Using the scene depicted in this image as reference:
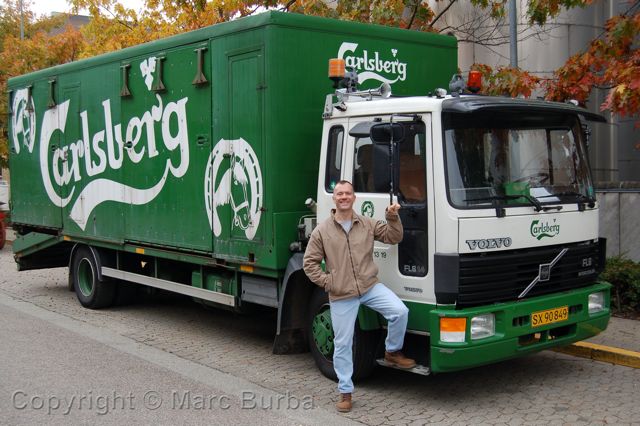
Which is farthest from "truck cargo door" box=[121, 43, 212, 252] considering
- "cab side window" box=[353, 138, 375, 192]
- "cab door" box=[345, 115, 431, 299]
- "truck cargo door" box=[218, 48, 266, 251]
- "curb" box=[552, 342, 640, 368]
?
"curb" box=[552, 342, 640, 368]

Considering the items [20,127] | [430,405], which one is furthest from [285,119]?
[20,127]

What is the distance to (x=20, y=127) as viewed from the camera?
11617mm

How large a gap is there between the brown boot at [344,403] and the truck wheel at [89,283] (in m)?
5.38

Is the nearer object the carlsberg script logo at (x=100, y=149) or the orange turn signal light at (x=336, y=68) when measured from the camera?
the orange turn signal light at (x=336, y=68)

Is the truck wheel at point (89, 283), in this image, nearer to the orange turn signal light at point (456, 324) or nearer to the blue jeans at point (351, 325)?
the blue jeans at point (351, 325)

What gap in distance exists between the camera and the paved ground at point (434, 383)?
5.61 meters

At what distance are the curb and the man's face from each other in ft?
10.4

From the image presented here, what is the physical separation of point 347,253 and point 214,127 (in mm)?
2534

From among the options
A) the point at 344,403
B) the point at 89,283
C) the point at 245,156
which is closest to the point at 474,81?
the point at 245,156

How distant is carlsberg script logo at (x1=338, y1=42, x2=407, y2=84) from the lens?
280 inches

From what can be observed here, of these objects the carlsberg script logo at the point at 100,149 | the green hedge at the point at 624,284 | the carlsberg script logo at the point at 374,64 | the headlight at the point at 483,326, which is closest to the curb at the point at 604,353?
the green hedge at the point at 624,284

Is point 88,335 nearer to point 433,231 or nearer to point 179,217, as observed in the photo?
point 179,217

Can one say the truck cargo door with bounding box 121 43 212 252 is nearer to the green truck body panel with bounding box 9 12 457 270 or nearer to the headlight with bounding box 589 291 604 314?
the green truck body panel with bounding box 9 12 457 270

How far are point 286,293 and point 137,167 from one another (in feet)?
10.6
